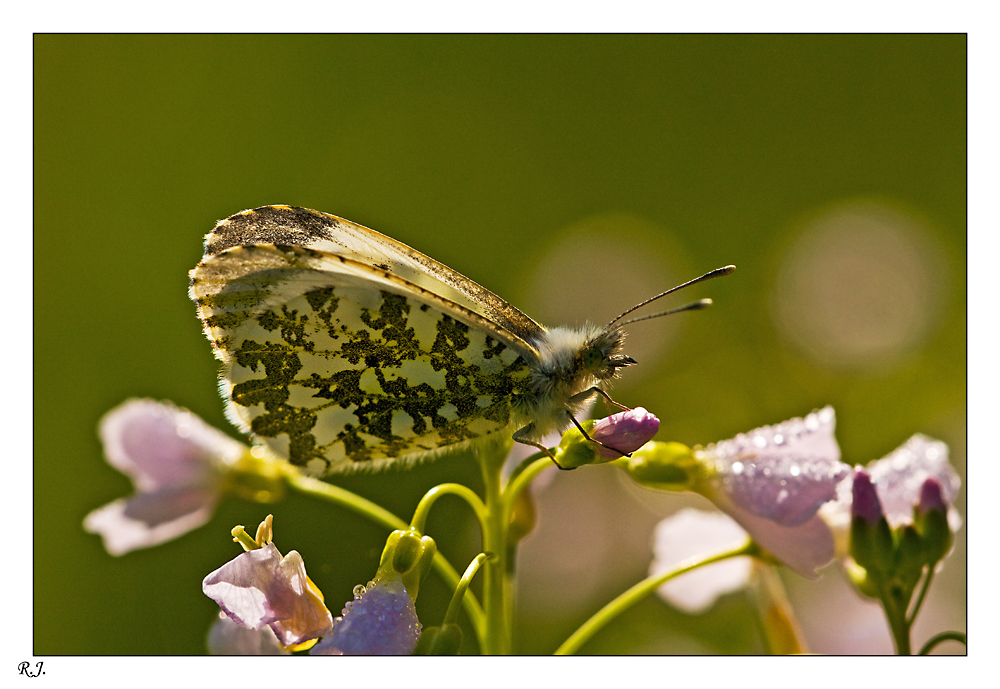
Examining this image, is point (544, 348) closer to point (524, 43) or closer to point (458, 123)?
point (524, 43)

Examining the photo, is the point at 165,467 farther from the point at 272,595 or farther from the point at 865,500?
the point at 865,500

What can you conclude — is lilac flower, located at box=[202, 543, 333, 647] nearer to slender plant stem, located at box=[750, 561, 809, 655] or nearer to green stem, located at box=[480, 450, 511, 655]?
green stem, located at box=[480, 450, 511, 655]

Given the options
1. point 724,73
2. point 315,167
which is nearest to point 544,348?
point 724,73

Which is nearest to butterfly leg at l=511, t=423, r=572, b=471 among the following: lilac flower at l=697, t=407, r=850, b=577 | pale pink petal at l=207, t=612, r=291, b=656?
lilac flower at l=697, t=407, r=850, b=577

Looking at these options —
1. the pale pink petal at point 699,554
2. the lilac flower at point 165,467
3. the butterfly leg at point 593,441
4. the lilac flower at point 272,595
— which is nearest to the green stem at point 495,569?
the butterfly leg at point 593,441

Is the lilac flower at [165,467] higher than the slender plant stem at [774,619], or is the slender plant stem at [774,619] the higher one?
the lilac flower at [165,467]

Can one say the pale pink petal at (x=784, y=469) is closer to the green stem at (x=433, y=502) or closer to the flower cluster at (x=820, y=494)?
the flower cluster at (x=820, y=494)
